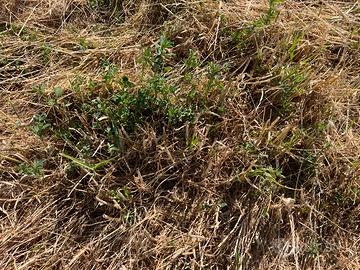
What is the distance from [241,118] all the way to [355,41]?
92cm

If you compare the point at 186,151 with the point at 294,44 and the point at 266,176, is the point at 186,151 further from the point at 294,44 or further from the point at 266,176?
the point at 294,44

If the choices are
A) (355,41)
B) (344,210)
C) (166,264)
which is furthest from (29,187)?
(355,41)

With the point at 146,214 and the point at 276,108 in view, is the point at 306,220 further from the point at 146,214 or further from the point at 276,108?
the point at 146,214

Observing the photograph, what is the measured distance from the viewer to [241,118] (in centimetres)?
257

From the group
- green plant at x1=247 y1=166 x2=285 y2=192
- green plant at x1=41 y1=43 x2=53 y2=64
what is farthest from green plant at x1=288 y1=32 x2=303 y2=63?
green plant at x1=41 y1=43 x2=53 y2=64

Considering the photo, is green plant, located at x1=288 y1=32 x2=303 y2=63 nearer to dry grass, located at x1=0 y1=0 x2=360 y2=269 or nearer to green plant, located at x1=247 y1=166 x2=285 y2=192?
dry grass, located at x1=0 y1=0 x2=360 y2=269

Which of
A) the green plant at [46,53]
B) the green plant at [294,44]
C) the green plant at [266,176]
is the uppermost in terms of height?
the green plant at [294,44]

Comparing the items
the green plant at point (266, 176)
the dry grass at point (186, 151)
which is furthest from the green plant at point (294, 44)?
the green plant at point (266, 176)

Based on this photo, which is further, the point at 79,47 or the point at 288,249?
the point at 79,47

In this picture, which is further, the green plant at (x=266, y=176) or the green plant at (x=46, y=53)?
the green plant at (x=46, y=53)

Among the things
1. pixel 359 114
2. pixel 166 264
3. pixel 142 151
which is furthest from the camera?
pixel 359 114

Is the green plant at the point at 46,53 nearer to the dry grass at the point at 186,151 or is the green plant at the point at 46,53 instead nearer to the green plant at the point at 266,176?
the dry grass at the point at 186,151

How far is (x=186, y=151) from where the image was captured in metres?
2.48

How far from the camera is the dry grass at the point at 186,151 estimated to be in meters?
2.38
